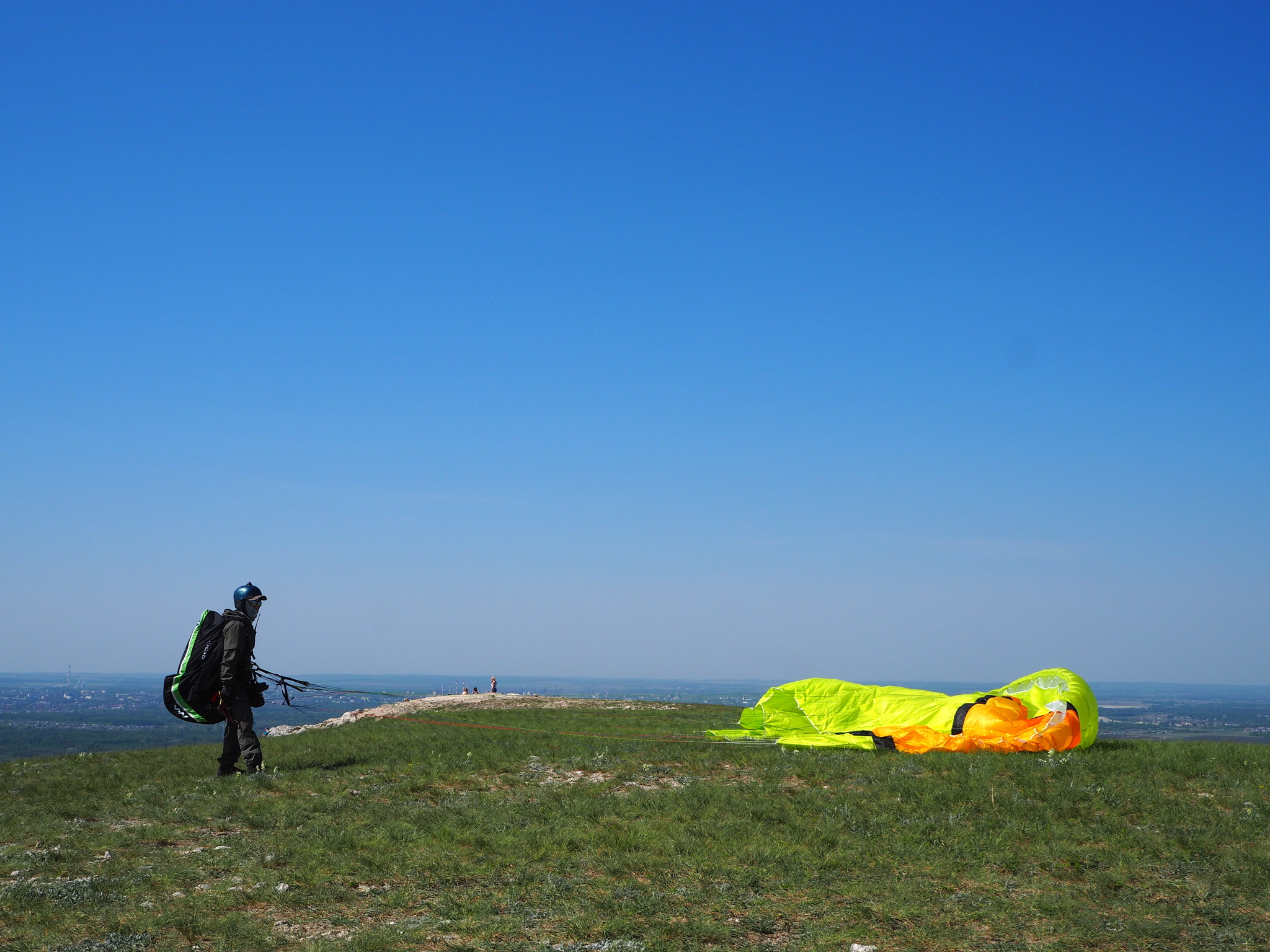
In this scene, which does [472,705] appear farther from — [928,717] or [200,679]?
[928,717]

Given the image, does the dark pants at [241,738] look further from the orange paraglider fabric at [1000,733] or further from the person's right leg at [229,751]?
the orange paraglider fabric at [1000,733]

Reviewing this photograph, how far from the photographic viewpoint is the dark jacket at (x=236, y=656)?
56.2 ft

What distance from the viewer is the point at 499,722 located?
28.9m

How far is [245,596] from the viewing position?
705 inches

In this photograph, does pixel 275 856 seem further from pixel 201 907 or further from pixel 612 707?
pixel 612 707

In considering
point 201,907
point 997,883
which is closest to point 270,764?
point 201,907

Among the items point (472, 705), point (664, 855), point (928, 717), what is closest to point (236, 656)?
point (664, 855)

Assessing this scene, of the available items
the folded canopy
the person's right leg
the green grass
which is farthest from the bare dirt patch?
the green grass

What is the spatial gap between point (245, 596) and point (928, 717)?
1408 cm

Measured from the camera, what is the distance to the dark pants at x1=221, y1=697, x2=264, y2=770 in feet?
56.1

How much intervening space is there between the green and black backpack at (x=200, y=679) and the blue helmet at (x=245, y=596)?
554 mm

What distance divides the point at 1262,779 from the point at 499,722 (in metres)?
20.2

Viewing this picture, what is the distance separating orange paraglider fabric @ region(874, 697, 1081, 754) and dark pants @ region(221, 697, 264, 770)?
11916 mm

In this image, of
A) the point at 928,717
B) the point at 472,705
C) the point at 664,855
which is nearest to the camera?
the point at 664,855
